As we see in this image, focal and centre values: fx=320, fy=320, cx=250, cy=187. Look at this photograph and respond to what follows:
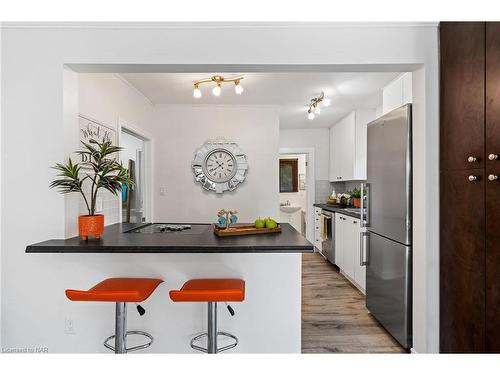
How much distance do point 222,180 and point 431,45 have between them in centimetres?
286

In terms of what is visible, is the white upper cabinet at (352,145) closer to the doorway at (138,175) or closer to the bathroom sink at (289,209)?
the bathroom sink at (289,209)

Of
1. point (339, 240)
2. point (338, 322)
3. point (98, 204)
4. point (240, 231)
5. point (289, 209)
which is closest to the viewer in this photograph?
point (240, 231)

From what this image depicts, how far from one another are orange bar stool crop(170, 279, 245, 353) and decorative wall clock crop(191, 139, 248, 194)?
7.86 ft

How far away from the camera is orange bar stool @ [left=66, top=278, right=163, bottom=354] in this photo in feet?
5.52

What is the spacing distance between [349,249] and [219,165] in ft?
6.65

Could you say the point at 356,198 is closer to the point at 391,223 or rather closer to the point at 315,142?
the point at 315,142

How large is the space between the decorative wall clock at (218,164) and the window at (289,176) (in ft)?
10.3

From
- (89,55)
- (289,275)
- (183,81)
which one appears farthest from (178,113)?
(289,275)

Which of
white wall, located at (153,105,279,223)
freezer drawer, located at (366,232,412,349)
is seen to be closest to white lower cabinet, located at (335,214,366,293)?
freezer drawer, located at (366,232,412,349)

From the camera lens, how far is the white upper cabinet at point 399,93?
259cm

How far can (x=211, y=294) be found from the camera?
1.69 meters

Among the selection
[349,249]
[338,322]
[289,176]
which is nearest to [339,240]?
[349,249]

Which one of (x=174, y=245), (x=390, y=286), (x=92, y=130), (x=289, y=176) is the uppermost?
(x=92, y=130)

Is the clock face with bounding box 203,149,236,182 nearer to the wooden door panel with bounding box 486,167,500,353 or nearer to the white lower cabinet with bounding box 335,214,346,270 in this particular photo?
the white lower cabinet with bounding box 335,214,346,270
